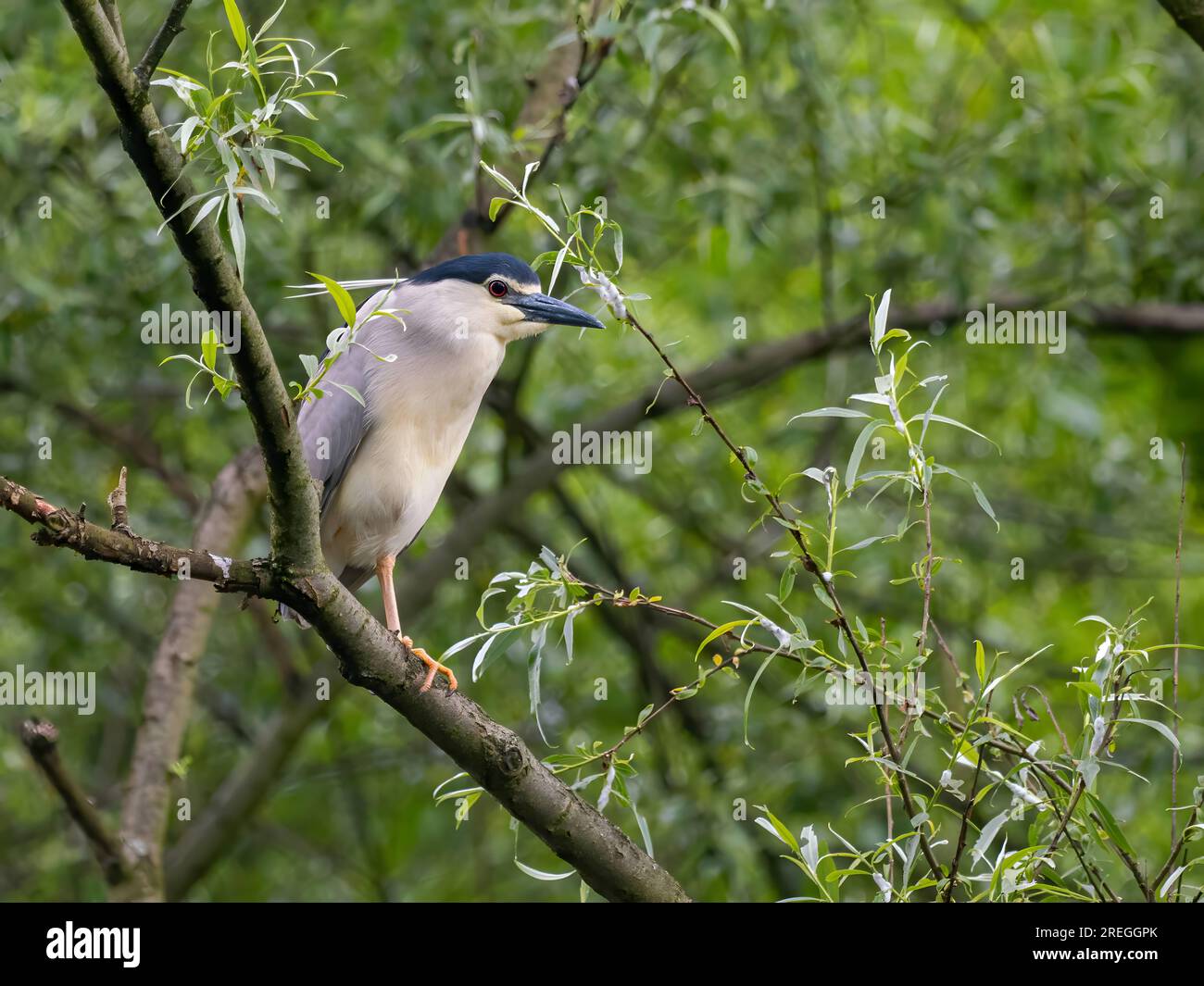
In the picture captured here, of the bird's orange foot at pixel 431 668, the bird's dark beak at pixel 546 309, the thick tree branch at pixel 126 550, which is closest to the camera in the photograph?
the thick tree branch at pixel 126 550

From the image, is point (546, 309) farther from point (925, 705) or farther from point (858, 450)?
point (925, 705)

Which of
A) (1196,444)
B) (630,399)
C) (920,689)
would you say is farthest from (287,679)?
(1196,444)

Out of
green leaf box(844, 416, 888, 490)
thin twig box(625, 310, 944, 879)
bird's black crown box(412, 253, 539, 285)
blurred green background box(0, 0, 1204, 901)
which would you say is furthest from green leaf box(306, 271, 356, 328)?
blurred green background box(0, 0, 1204, 901)

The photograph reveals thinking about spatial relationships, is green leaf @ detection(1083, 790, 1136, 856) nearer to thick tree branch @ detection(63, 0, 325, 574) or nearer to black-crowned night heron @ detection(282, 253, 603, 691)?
thick tree branch @ detection(63, 0, 325, 574)

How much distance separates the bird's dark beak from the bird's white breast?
0.13 meters

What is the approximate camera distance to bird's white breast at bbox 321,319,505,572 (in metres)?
3.57

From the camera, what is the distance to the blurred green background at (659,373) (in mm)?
4633

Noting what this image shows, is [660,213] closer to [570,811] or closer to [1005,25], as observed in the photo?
[1005,25]

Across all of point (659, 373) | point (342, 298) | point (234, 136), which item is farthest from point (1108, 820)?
point (659, 373)

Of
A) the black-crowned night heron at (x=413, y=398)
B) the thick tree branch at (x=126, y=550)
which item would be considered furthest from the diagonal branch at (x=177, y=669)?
the thick tree branch at (x=126, y=550)

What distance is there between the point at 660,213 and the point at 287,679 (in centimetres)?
227

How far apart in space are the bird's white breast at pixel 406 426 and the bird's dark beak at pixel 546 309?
13 cm

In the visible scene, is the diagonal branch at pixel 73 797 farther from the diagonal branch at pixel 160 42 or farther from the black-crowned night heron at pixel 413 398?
the diagonal branch at pixel 160 42

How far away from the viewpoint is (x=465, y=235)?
433 centimetres
